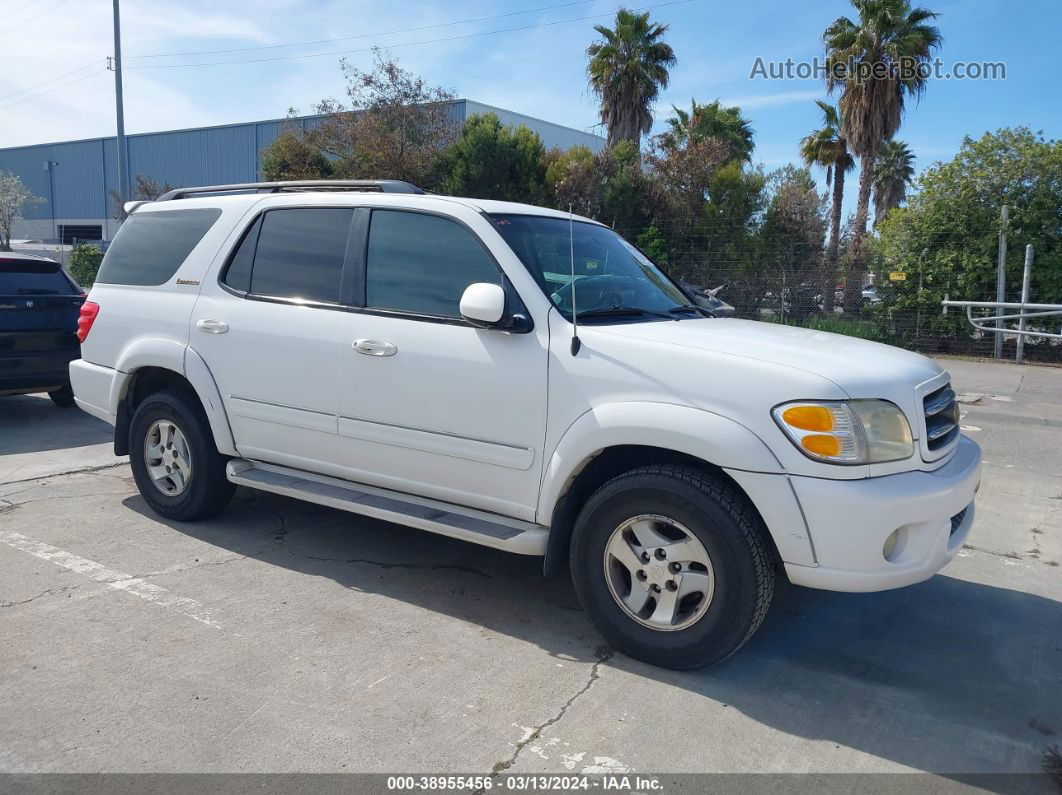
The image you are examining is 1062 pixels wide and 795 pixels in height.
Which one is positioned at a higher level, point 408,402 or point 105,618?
point 408,402

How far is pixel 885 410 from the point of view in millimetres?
3416

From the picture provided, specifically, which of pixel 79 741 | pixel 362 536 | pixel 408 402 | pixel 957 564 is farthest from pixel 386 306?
pixel 957 564

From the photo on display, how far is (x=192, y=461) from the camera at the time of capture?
5250 millimetres

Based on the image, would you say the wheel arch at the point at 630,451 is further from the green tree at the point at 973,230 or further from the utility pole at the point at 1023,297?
the green tree at the point at 973,230

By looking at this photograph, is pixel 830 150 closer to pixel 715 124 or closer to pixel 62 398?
pixel 715 124

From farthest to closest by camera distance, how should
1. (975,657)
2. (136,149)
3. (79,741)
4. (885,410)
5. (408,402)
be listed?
(136,149) < (408,402) < (975,657) < (885,410) < (79,741)

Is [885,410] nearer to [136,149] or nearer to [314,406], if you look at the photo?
[314,406]

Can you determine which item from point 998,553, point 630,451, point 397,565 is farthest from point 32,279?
point 998,553

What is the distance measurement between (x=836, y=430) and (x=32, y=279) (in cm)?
826

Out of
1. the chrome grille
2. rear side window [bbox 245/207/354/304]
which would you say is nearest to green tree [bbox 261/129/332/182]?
rear side window [bbox 245/207/354/304]

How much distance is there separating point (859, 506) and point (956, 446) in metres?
1.03

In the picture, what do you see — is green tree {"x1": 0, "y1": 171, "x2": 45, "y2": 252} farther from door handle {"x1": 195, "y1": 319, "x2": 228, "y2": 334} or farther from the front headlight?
the front headlight

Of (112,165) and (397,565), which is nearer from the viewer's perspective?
(397,565)

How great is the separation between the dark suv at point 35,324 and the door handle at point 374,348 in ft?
18.6
